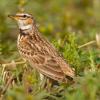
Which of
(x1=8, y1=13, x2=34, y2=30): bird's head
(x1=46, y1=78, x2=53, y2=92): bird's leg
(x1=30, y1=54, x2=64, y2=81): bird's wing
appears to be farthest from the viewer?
(x1=8, y1=13, x2=34, y2=30): bird's head

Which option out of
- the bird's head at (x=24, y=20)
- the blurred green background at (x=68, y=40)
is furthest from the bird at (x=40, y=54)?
the blurred green background at (x=68, y=40)

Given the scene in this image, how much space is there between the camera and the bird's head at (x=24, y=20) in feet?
30.7

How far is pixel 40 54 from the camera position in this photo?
8.98 metres

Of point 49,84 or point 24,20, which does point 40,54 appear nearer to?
point 24,20

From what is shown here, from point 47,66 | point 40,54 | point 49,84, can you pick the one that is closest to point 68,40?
point 40,54

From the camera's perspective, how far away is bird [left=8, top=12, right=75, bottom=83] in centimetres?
862

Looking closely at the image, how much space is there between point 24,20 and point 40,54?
668mm

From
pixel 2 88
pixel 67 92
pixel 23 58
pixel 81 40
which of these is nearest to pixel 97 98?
pixel 67 92

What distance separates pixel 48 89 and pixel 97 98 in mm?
757

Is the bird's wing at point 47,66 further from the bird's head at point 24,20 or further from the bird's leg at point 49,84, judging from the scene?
the bird's head at point 24,20

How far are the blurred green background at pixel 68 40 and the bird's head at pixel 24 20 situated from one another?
43cm

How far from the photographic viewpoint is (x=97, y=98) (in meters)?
7.51

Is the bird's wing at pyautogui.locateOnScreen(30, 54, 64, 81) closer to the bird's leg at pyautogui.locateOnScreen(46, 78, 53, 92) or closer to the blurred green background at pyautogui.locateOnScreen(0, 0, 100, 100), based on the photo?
the bird's leg at pyautogui.locateOnScreen(46, 78, 53, 92)

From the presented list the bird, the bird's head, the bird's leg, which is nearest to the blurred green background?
the bird's leg
